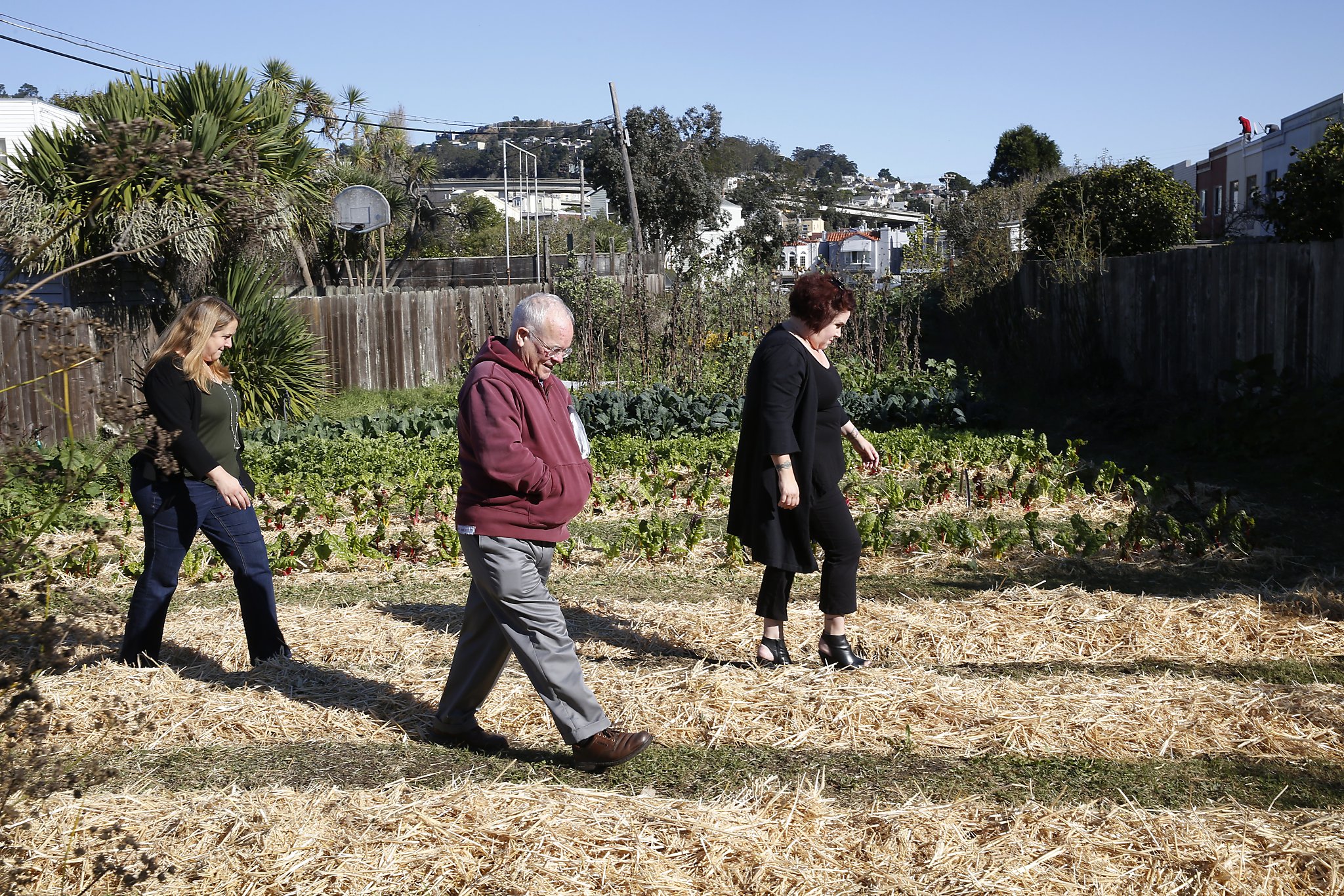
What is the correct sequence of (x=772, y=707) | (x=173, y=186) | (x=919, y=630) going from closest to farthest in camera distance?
1. (x=772, y=707)
2. (x=919, y=630)
3. (x=173, y=186)

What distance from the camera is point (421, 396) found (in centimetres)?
1753

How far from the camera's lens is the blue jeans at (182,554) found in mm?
5117

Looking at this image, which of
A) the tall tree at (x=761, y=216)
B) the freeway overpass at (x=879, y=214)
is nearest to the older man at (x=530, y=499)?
the tall tree at (x=761, y=216)

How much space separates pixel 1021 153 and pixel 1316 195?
159ft

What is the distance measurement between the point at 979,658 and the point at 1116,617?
0.93 m

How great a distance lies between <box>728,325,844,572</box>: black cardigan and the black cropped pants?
0.20 ft

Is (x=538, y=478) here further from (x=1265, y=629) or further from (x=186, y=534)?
(x=1265, y=629)

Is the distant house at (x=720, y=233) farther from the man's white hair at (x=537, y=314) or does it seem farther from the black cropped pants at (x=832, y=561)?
the man's white hair at (x=537, y=314)

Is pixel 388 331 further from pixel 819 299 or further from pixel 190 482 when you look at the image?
pixel 819 299

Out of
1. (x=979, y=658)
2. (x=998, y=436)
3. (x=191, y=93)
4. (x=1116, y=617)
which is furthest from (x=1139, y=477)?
(x=191, y=93)

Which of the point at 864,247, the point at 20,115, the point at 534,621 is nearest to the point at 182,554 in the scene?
the point at 534,621

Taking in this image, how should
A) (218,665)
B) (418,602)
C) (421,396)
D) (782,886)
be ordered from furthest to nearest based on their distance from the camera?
(421,396) → (418,602) → (218,665) → (782,886)

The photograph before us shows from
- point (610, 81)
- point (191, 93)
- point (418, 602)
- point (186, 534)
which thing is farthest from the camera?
point (610, 81)

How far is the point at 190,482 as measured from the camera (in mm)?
5137
